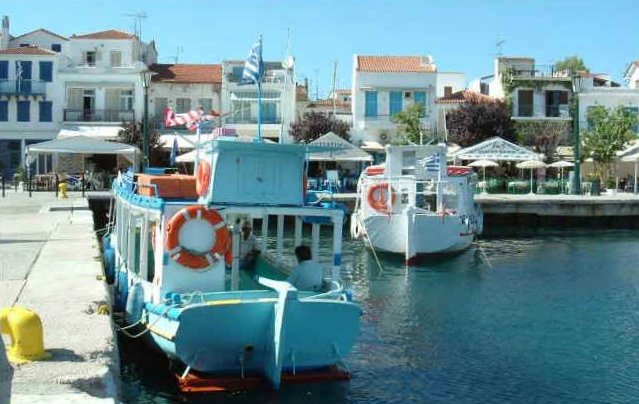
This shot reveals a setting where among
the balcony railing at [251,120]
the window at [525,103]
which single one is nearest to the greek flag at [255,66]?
the balcony railing at [251,120]

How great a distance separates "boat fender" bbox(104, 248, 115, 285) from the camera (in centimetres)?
1938

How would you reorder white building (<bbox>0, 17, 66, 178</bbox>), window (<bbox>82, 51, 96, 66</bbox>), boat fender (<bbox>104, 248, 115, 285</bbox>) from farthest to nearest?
window (<bbox>82, 51, 96, 66</bbox>), white building (<bbox>0, 17, 66, 178</bbox>), boat fender (<bbox>104, 248, 115, 285</bbox>)

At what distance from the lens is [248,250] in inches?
605

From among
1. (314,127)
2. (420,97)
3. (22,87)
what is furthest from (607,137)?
(22,87)

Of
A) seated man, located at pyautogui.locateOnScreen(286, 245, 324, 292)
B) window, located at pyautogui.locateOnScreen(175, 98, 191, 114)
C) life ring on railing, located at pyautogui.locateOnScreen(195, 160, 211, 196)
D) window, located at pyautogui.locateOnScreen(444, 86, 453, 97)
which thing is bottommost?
seated man, located at pyautogui.locateOnScreen(286, 245, 324, 292)

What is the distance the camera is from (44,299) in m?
12.5

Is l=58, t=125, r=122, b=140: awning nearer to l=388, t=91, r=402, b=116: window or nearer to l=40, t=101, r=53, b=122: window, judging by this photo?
l=40, t=101, r=53, b=122: window

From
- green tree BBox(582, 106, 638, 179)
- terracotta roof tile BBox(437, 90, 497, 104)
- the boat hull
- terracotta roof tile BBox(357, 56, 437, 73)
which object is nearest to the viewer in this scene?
the boat hull

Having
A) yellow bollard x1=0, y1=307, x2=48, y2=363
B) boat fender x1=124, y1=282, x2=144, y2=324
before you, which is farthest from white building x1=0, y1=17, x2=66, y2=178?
yellow bollard x1=0, y1=307, x2=48, y2=363

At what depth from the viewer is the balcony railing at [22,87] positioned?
53125 millimetres

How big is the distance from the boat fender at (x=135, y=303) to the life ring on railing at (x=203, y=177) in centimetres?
192

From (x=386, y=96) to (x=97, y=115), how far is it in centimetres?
1931

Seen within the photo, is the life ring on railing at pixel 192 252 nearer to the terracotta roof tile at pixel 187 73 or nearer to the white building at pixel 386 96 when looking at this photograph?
the terracotta roof tile at pixel 187 73

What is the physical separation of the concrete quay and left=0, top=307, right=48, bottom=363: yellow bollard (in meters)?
0.14
